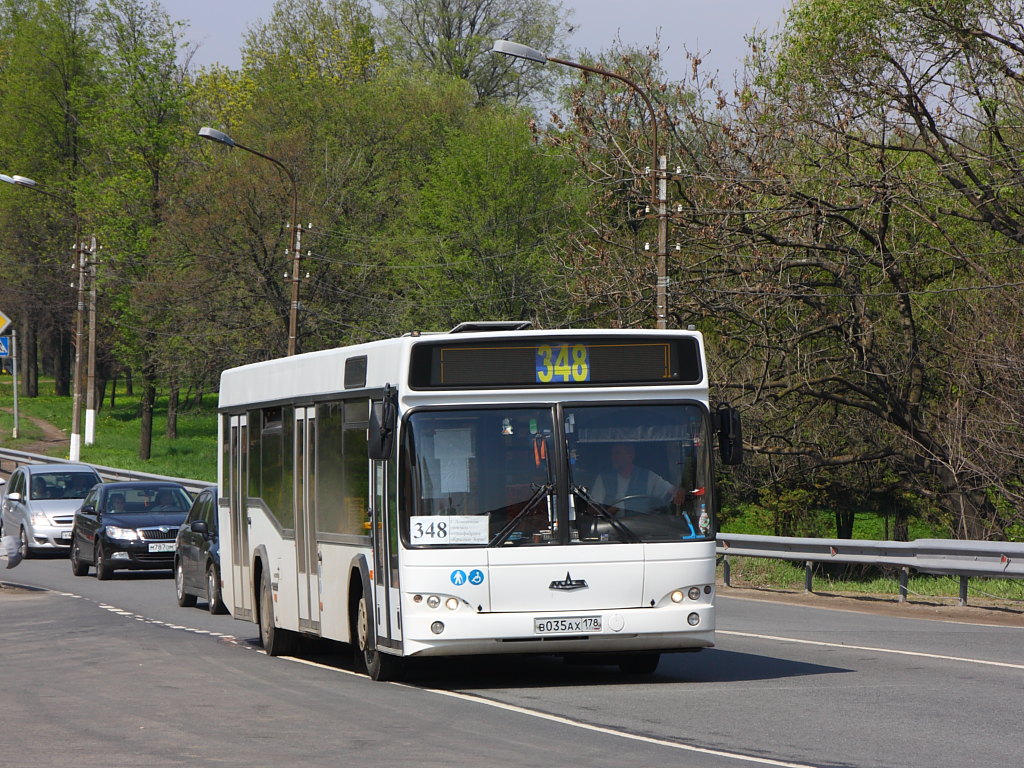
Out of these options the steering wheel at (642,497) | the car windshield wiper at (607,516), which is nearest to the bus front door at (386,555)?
the car windshield wiper at (607,516)

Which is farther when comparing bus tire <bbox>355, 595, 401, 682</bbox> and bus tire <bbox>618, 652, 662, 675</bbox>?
bus tire <bbox>618, 652, 662, 675</bbox>

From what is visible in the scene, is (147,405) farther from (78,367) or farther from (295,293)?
(295,293)

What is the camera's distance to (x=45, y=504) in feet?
106

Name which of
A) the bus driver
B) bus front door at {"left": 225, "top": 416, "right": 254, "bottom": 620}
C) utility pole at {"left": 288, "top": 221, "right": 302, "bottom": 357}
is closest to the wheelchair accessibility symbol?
the bus driver

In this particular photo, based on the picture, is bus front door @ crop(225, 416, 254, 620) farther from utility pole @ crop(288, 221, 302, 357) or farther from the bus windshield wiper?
utility pole @ crop(288, 221, 302, 357)

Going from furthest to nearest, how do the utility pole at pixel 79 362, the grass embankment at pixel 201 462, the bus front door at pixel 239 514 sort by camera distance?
the utility pole at pixel 79 362 < the grass embankment at pixel 201 462 < the bus front door at pixel 239 514

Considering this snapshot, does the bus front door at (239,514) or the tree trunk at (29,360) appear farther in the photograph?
the tree trunk at (29,360)

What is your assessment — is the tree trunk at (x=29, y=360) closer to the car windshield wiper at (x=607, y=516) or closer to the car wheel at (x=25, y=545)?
the car wheel at (x=25, y=545)

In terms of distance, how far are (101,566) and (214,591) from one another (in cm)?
634

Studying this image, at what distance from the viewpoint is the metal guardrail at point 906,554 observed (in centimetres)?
1869

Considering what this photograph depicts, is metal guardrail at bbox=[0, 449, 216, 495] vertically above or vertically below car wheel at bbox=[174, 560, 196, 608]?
above

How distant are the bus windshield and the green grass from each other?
137 feet

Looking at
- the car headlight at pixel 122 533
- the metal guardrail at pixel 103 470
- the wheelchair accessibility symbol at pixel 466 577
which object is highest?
the metal guardrail at pixel 103 470

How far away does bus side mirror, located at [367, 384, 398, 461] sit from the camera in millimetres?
11742
